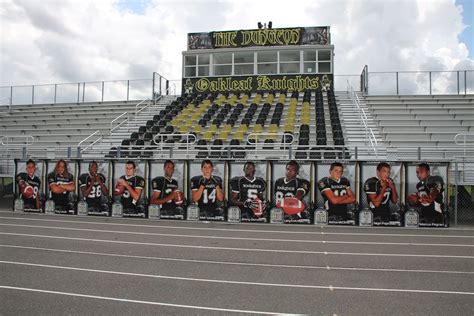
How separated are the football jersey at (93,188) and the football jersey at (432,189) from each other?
38.1 ft

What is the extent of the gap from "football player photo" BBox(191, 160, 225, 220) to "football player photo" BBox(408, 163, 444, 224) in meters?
6.54

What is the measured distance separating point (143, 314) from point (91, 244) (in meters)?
5.24

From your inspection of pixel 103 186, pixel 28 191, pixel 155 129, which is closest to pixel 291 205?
pixel 103 186

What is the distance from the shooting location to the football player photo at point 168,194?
579 inches

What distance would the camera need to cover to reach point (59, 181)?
16.0 meters

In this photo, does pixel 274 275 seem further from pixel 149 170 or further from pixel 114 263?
pixel 149 170

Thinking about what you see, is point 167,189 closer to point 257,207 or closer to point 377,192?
point 257,207

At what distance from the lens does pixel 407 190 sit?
13.4 m

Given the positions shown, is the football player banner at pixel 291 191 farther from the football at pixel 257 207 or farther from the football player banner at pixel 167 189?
the football player banner at pixel 167 189

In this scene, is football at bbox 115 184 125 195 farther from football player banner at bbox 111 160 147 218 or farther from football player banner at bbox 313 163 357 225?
football player banner at bbox 313 163 357 225

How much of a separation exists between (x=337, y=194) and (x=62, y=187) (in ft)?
35.1

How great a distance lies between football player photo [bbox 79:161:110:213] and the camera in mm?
15500

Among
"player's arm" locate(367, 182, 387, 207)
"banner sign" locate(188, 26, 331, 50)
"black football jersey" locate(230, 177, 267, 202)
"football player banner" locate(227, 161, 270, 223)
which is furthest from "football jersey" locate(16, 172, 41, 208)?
"banner sign" locate(188, 26, 331, 50)

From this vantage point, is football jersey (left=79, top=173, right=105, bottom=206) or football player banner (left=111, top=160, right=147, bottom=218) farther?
football jersey (left=79, top=173, right=105, bottom=206)
